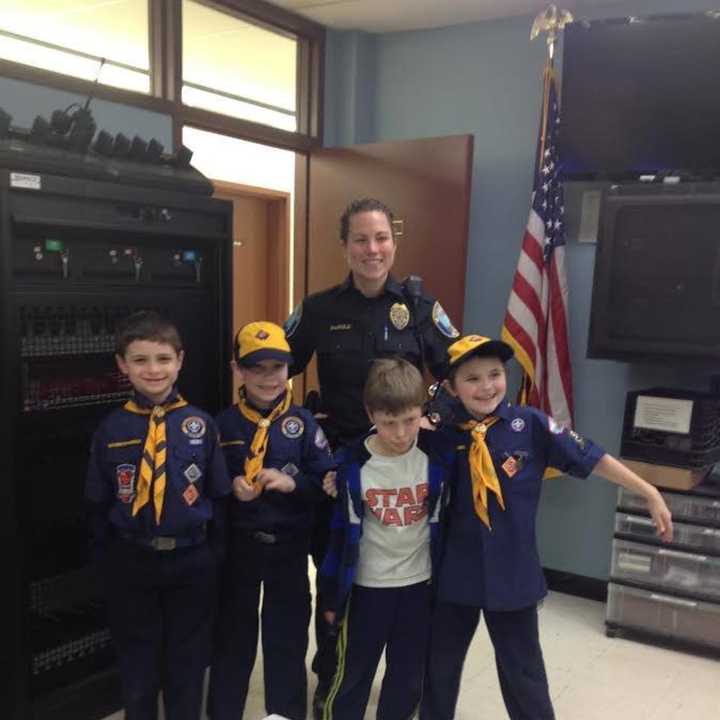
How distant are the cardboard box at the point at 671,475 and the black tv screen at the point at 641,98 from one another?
1146 mm

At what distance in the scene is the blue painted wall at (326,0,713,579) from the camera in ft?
10.7

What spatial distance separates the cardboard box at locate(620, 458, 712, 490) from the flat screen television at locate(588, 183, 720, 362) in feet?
1.38

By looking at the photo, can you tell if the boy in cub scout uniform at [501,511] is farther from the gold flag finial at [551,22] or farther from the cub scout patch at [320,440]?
the gold flag finial at [551,22]

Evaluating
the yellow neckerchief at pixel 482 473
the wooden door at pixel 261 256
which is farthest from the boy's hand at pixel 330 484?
the wooden door at pixel 261 256

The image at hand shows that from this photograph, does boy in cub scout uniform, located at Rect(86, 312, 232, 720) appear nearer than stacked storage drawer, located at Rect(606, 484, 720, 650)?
Yes

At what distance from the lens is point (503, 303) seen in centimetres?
348

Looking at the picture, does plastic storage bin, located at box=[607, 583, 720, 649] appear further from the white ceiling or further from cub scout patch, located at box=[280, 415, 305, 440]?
the white ceiling

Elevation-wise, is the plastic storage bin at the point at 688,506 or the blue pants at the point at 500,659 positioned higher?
the plastic storage bin at the point at 688,506

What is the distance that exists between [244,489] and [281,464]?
12cm

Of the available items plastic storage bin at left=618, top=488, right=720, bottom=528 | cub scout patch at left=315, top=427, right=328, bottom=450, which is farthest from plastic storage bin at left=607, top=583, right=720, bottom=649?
cub scout patch at left=315, top=427, right=328, bottom=450

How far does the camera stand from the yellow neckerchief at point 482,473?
6.15 feet

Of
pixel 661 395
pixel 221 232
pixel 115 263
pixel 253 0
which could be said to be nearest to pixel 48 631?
pixel 115 263

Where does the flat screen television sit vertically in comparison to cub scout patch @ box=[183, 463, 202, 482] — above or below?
above

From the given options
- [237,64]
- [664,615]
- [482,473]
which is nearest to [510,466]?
[482,473]
